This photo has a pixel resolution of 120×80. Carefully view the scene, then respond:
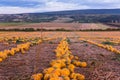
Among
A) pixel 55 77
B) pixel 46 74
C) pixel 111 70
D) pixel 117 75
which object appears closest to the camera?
pixel 55 77

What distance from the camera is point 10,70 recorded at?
12.3 meters

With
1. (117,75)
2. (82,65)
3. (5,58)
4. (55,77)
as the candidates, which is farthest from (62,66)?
(5,58)

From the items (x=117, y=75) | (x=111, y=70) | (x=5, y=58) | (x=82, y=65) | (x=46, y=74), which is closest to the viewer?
(x=46, y=74)

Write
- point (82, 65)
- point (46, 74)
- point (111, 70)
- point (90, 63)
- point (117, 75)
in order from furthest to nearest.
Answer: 1. point (90, 63)
2. point (82, 65)
3. point (111, 70)
4. point (117, 75)
5. point (46, 74)

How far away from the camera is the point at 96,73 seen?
38.5ft

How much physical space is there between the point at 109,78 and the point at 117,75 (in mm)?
730

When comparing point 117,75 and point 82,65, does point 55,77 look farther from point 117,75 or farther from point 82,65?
point 82,65

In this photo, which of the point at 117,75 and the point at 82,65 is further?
the point at 82,65

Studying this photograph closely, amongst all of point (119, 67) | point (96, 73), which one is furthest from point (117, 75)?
point (119, 67)

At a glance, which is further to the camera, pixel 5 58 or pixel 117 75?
pixel 5 58

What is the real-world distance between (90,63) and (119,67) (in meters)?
1.35

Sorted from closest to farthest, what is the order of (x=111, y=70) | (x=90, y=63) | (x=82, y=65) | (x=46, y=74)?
(x=46, y=74)
(x=111, y=70)
(x=82, y=65)
(x=90, y=63)

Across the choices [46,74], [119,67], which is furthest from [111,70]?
[46,74]

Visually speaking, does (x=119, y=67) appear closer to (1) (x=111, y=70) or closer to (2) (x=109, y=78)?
(1) (x=111, y=70)
